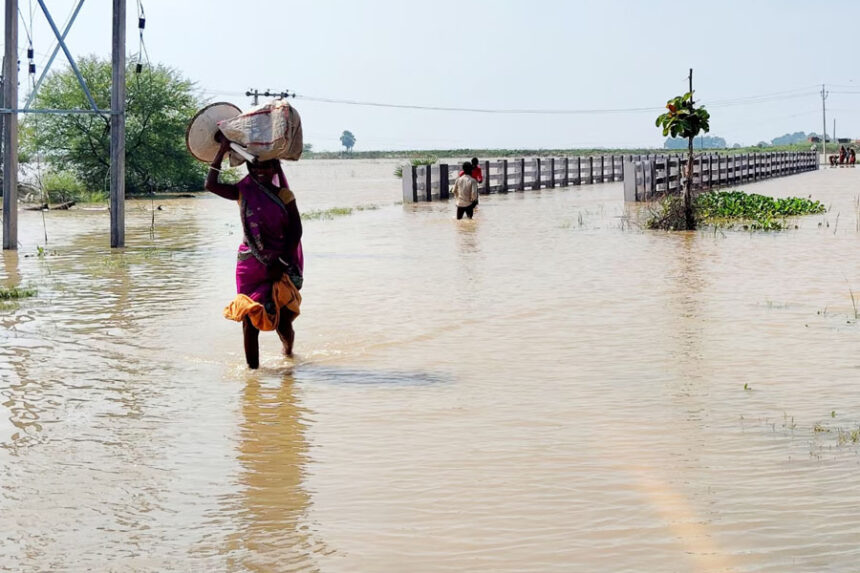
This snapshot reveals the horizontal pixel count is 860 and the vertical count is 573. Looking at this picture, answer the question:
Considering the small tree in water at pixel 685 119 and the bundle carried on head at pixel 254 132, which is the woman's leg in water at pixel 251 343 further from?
the small tree in water at pixel 685 119

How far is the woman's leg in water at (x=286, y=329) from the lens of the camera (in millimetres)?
9352

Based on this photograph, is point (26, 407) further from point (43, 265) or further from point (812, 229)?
point (812, 229)

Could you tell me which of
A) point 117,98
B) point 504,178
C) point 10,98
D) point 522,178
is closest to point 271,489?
point 10,98

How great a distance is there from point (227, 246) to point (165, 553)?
17526 mm

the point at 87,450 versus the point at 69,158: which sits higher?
the point at 69,158

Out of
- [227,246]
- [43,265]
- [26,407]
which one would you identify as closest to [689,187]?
[227,246]

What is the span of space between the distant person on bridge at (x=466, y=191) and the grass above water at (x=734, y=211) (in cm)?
421

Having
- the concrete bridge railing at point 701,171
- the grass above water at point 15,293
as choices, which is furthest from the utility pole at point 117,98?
the concrete bridge railing at point 701,171

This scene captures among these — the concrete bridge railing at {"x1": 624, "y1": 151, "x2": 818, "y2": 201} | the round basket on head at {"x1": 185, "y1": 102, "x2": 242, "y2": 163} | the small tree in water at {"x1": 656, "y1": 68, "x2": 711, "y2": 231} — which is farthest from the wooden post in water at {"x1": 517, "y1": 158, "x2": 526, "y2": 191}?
the round basket on head at {"x1": 185, "y1": 102, "x2": 242, "y2": 163}

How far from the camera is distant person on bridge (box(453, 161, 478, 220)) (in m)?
28.0

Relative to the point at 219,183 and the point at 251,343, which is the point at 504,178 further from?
the point at 219,183

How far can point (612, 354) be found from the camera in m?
9.98

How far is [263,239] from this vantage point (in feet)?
29.4

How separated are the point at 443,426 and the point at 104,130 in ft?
139
